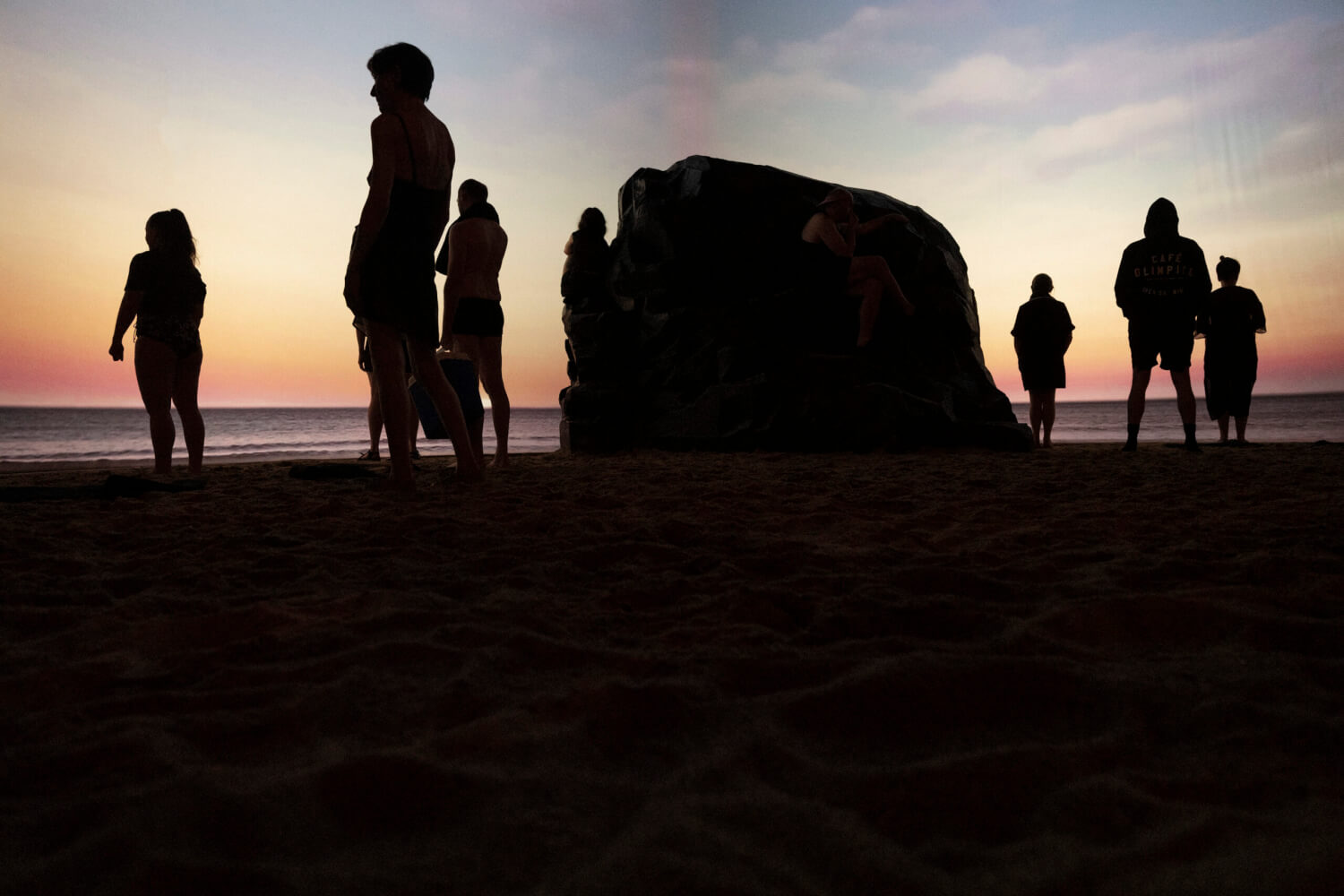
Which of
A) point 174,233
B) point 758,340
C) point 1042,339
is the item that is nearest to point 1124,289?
point 1042,339

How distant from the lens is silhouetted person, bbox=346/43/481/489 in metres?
3.65

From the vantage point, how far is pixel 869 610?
5.69 ft

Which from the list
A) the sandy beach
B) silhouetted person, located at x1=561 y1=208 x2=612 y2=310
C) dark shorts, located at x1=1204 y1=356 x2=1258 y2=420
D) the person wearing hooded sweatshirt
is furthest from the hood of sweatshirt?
silhouetted person, located at x1=561 y1=208 x2=612 y2=310

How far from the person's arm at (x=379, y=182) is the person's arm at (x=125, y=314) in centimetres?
242

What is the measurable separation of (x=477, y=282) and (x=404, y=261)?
1.52 metres

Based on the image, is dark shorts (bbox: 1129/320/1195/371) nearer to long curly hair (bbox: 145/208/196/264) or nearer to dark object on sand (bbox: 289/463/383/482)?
dark object on sand (bbox: 289/463/383/482)

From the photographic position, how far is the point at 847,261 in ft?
23.2

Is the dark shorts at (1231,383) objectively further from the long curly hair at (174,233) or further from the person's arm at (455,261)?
the long curly hair at (174,233)

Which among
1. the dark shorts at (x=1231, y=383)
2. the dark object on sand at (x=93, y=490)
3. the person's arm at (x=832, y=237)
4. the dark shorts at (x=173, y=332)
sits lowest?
the dark object on sand at (x=93, y=490)

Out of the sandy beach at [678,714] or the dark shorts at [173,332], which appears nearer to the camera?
the sandy beach at [678,714]

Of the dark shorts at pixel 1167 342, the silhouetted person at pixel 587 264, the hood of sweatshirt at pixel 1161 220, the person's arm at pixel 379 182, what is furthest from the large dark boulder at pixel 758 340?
the person's arm at pixel 379 182

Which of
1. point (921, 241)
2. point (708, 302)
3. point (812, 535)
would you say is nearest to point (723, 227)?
point (708, 302)

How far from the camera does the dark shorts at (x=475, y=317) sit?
5.32 metres

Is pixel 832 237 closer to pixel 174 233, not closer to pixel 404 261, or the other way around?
pixel 404 261
